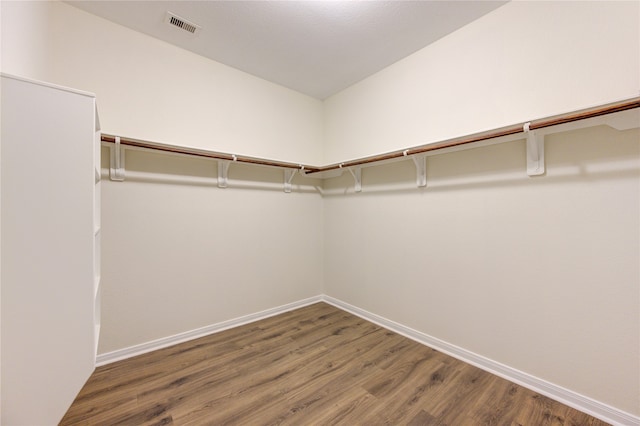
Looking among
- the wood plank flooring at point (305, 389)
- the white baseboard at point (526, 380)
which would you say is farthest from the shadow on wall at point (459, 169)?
the wood plank flooring at point (305, 389)

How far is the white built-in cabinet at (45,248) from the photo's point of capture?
932 millimetres

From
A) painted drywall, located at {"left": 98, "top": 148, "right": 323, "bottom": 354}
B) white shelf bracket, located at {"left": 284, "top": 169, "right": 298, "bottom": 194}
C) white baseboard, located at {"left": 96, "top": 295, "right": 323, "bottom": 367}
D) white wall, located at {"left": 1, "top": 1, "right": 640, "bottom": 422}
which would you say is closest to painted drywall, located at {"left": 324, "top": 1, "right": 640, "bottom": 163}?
white wall, located at {"left": 1, "top": 1, "right": 640, "bottom": 422}

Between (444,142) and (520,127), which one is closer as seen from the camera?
(520,127)

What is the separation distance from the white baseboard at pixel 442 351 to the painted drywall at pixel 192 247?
54mm

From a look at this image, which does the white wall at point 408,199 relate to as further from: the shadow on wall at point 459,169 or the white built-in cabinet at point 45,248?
the white built-in cabinet at point 45,248

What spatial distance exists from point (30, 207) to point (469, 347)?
2.60m

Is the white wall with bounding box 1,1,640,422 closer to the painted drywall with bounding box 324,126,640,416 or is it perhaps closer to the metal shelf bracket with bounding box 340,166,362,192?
the painted drywall with bounding box 324,126,640,416

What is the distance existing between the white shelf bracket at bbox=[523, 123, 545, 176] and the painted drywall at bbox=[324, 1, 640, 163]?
138 millimetres

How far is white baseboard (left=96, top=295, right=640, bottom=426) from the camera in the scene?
1377 millimetres

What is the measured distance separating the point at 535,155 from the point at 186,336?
114 inches

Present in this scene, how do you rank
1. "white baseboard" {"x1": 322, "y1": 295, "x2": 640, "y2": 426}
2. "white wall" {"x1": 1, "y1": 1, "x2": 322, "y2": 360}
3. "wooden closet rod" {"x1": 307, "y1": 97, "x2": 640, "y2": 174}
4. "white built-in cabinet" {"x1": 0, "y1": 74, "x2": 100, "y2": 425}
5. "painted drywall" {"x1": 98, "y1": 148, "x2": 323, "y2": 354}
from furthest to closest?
"painted drywall" {"x1": 98, "y1": 148, "x2": 323, "y2": 354}
"white wall" {"x1": 1, "y1": 1, "x2": 322, "y2": 360}
"white baseboard" {"x1": 322, "y1": 295, "x2": 640, "y2": 426}
"wooden closet rod" {"x1": 307, "y1": 97, "x2": 640, "y2": 174}
"white built-in cabinet" {"x1": 0, "y1": 74, "x2": 100, "y2": 425}

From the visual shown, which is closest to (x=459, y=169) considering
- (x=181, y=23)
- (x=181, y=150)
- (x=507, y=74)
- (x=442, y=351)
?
(x=507, y=74)

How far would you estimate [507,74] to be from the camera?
1730mm

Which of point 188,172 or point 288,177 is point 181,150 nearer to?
point 188,172
